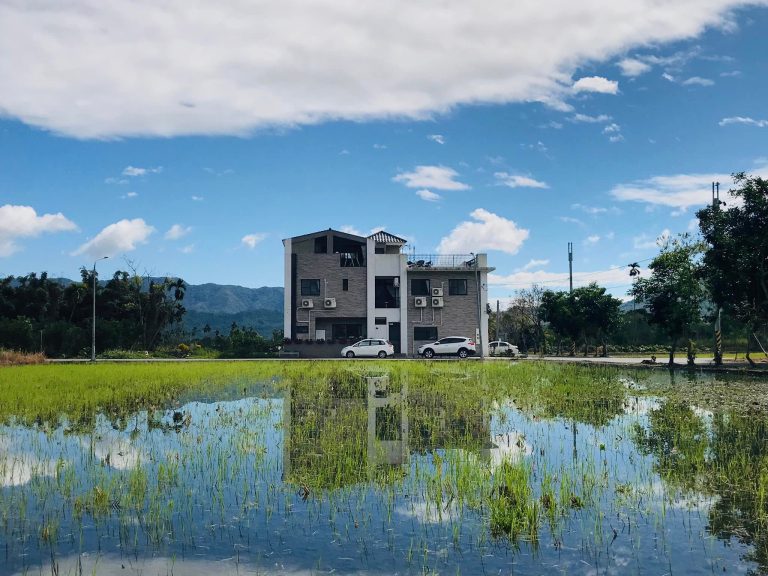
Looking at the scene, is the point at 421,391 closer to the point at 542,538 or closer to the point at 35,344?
the point at 542,538

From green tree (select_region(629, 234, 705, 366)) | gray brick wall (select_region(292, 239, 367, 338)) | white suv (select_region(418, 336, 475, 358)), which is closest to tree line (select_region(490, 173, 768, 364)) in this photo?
green tree (select_region(629, 234, 705, 366))

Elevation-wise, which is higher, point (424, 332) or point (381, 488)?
point (424, 332)

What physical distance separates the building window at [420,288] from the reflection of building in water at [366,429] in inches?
1220

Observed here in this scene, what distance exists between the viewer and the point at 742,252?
28281 millimetres

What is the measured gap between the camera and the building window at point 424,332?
51.4 meters

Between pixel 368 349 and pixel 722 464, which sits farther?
pixel 368 349

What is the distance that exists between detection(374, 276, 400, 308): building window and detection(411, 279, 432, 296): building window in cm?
127

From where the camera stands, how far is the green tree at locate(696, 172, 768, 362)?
Result: 28.2m

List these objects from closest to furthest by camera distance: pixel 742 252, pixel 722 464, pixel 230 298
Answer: pixel 722 464
pixel 742 252
pixel 230 298

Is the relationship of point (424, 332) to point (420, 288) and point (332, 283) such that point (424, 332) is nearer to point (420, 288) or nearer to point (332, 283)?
point (420, 288)

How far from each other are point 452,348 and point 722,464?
3651 centimetres

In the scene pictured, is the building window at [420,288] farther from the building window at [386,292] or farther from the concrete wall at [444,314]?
the building window at [386,292]

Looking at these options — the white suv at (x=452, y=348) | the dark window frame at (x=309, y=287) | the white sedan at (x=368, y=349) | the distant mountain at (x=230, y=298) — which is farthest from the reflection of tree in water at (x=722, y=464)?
the distant mountain at (x=230, y=298)

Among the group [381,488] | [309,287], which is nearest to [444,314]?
[309,287]
